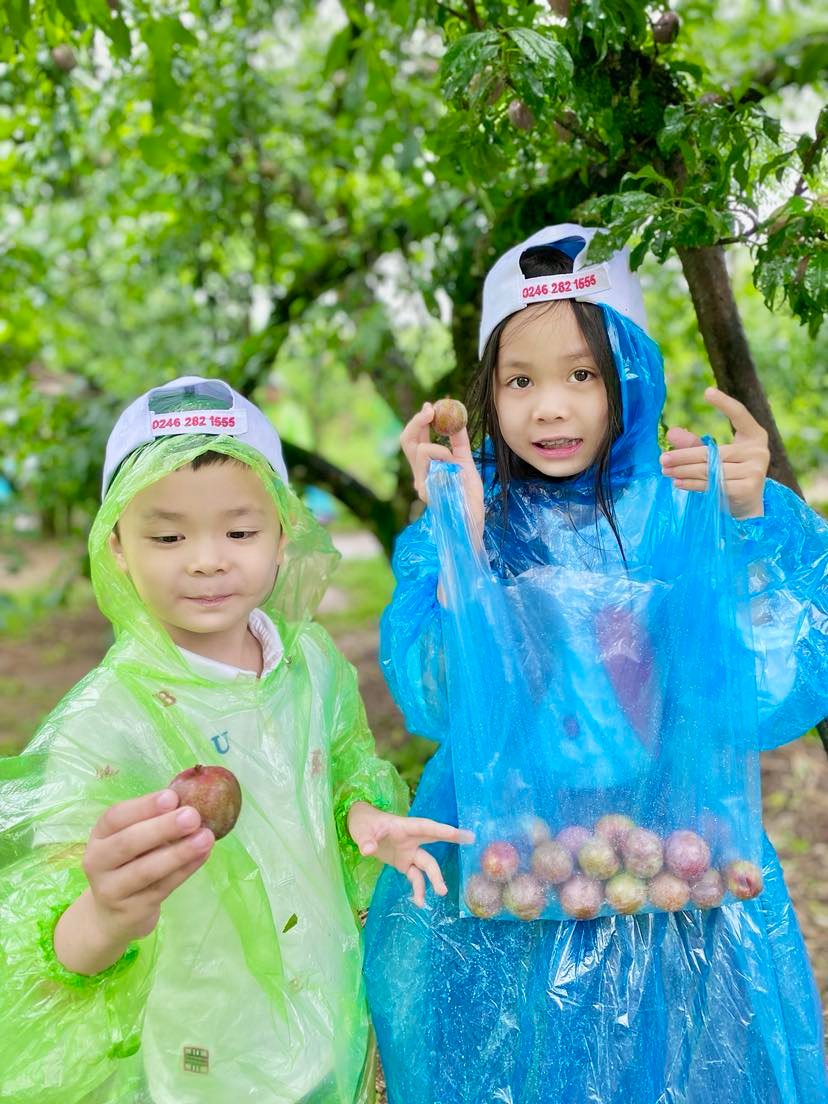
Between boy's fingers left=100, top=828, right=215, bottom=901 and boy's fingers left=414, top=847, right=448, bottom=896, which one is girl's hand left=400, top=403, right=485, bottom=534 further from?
boy's fingers left=100, top=828, right=215, bottom=901

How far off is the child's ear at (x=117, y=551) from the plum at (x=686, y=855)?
0.84m

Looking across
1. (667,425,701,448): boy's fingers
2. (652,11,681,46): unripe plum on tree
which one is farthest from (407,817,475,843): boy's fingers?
(652,11,681,46): unripe plum on tree

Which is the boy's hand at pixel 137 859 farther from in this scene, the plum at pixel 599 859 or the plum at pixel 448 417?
the plum at pixel 448 417

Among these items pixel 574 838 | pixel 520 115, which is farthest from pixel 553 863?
pixel 520 115

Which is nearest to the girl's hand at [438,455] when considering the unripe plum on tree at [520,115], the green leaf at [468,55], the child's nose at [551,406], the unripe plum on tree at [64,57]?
the child's nose at [551,406]

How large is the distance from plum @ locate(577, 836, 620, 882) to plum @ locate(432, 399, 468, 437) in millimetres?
576

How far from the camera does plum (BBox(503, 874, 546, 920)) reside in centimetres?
147

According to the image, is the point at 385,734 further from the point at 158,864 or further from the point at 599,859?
the point at 158,864

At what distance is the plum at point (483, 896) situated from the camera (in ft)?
4.89

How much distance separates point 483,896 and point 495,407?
0.73m

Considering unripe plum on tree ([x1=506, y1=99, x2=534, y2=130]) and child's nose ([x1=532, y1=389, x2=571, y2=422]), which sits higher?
unripe plum on tree ([x1=506, y1=99, x2=534, y2=130])

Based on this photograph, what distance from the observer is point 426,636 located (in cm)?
163

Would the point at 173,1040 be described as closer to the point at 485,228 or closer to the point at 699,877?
the point at 699,877

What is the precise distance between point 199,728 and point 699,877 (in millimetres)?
696
